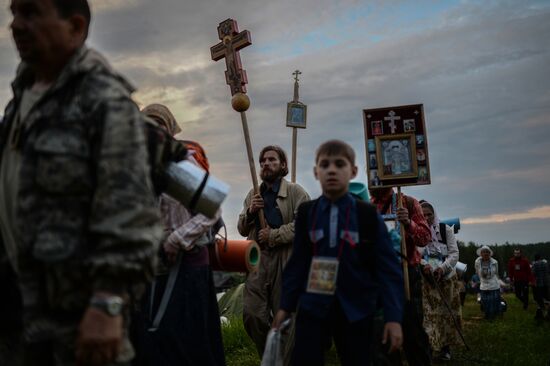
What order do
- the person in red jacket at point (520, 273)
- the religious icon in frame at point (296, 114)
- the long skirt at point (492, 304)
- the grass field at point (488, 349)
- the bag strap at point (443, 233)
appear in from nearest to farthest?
the grass field at point (488, 349)
the religious icon in frame at point (296, 114)
the bag strap at point (443, 233)
the long skirt at point (492, 304)
the person in red jacket at point (520, 273)

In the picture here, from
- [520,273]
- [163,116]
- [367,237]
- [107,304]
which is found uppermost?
[163,116]

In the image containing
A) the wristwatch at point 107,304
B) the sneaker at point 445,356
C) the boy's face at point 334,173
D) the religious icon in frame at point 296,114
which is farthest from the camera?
the religious icon in frame at point 296,114

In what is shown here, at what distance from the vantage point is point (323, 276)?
158 inches

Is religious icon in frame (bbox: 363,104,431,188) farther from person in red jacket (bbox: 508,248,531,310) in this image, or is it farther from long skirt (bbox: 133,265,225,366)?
person in red jacket (bbox: 508,248,531,310)

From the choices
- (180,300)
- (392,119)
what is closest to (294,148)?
(392,119)

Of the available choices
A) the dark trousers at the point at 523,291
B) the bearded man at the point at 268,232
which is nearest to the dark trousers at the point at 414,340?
the bearded man at the point at 268,232

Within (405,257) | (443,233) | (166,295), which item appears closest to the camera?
(166,295)

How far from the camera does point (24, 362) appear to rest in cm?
243

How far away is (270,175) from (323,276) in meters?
3.14

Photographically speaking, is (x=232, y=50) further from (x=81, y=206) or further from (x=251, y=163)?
(x=81, y=206)

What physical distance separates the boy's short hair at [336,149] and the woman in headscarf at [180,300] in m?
0.84

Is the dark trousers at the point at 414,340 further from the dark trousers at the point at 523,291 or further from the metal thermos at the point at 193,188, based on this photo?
the dark trousers at the point at 523,291

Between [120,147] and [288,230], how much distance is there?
4640 millimetres

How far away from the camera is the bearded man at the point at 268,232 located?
22.2ft
